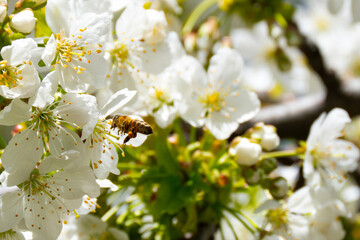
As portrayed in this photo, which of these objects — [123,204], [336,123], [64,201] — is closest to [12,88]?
[64,201]

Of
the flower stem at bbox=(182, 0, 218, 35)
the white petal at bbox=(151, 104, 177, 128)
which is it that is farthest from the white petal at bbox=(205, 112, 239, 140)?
the flower stem at bbox=(182, 0, 218, 35)

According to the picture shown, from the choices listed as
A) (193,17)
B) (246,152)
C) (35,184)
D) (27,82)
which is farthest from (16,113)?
(193,17)

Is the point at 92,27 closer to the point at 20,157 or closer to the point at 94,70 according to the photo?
the point at 94,70

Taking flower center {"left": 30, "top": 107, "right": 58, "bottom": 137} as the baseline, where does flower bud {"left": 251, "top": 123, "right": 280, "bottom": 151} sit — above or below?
below

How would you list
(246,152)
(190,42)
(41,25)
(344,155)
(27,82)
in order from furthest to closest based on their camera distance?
(190,42) < (344,155) < (246,152) < (41,25) < (27,82)

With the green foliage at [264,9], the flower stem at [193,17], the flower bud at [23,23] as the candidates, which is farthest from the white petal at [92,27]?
the green foliage at [264,9]

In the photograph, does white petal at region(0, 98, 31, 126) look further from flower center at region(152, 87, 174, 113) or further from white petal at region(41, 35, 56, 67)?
flower center at region(152, 87, 174, 113)

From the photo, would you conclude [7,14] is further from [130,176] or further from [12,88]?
[130,176]
